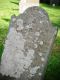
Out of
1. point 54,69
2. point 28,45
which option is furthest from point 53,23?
point 28,45

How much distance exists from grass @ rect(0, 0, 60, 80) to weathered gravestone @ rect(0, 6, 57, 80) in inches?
37.8

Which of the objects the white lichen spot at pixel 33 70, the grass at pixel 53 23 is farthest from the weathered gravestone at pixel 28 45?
the grass at pixel 53 23

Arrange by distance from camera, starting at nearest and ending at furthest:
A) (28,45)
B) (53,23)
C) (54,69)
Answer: (28,45), (54,69), (53,23)

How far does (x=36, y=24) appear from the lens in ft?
17.9

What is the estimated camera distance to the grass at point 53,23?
664 centimetres

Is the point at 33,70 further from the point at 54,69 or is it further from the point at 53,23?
the point at 53,23

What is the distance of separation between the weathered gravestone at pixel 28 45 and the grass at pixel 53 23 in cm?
96

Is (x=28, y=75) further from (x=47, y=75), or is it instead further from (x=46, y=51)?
(x=47, y=75)

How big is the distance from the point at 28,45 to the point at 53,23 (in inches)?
232

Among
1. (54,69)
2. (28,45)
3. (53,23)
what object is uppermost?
(28,45)

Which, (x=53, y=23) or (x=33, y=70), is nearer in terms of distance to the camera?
(x=33, y=70)

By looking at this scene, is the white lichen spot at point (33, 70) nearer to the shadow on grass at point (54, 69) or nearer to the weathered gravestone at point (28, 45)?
the weathered gravestone at point (28, 45)

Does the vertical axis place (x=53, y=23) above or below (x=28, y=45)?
below

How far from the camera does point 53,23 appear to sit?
36.9 feet
